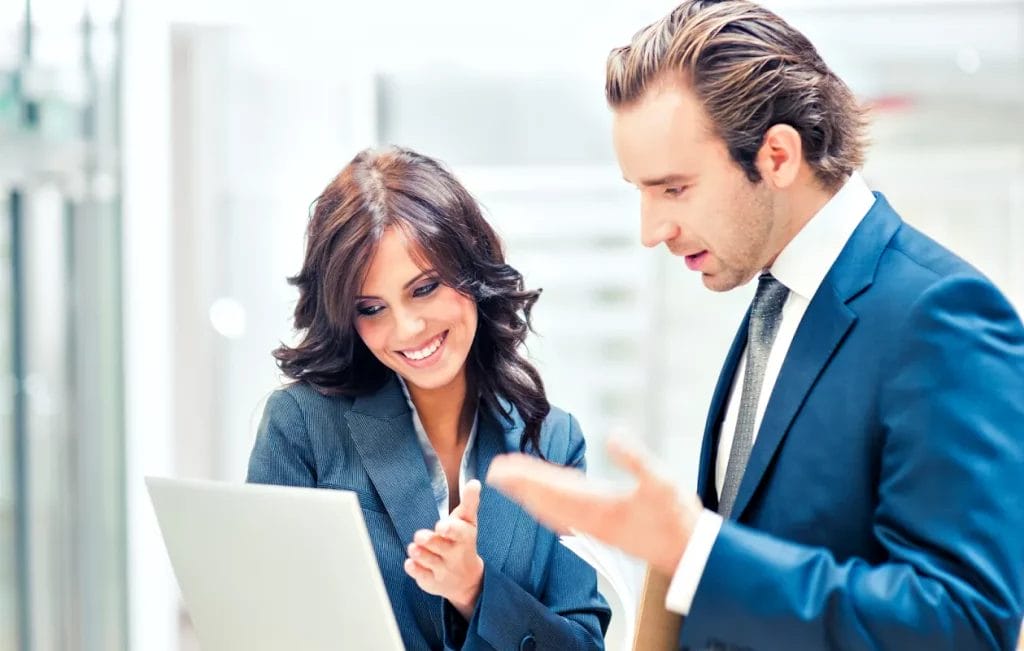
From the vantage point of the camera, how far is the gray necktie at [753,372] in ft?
4.92

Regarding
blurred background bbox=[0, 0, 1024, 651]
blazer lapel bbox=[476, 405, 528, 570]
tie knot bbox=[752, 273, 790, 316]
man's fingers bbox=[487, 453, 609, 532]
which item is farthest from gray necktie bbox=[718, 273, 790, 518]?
blurred background bbox=[0, 0, 1024, 651]

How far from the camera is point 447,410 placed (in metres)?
1.98

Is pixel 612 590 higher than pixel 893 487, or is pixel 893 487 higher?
pixel 893 487

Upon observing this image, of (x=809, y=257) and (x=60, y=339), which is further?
(x=60, y=339)

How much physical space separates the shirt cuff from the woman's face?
0.68 metres

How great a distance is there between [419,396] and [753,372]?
0.65 m

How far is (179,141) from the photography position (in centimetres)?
484

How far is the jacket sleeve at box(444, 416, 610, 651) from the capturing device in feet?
5.48

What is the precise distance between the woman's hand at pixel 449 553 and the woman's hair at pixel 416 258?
307mm

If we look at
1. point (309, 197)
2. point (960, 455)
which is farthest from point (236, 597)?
point (309, 197)

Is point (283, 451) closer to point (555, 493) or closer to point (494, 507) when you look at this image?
point (494, 507)

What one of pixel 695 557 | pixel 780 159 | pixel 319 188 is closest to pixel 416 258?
pixel 780 159

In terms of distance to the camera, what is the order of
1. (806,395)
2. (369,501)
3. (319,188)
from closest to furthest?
(806,395)
(369,501)
(319,188)

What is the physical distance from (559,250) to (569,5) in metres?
0.98
